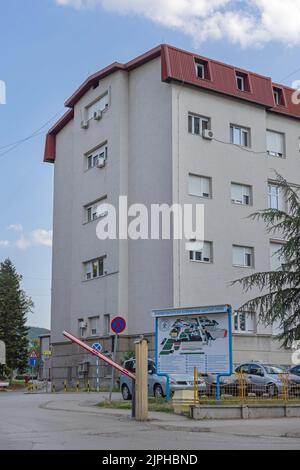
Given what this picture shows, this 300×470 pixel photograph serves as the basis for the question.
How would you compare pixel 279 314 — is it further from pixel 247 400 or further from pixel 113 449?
pixel 113 449

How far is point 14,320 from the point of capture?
70.8 metres

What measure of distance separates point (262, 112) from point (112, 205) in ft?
35.4

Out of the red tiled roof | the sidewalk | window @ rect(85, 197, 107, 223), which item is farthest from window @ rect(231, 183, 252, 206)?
the sidewalk

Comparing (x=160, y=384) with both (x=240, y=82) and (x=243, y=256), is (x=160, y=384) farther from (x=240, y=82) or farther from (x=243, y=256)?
(x=240, y=82)

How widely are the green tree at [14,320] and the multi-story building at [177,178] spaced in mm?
26600

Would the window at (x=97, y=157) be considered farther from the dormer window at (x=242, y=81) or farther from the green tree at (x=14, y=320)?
the green tree at (x=14, y=320)

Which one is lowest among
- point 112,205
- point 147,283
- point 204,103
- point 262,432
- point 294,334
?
point 262,432

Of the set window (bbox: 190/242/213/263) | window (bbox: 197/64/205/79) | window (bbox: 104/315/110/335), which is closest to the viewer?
window (bbox: 190/242/213/263)

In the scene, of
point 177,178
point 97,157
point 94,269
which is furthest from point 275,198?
point 94,269

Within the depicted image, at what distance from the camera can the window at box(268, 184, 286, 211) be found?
133 feet

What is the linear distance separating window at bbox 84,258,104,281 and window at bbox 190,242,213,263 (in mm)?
6845

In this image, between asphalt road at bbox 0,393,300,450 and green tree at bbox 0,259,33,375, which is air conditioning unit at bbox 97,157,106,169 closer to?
asphalt road at bbox 0,393,300,450

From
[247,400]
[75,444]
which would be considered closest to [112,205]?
[247,400]

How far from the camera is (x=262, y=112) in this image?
40.6m
